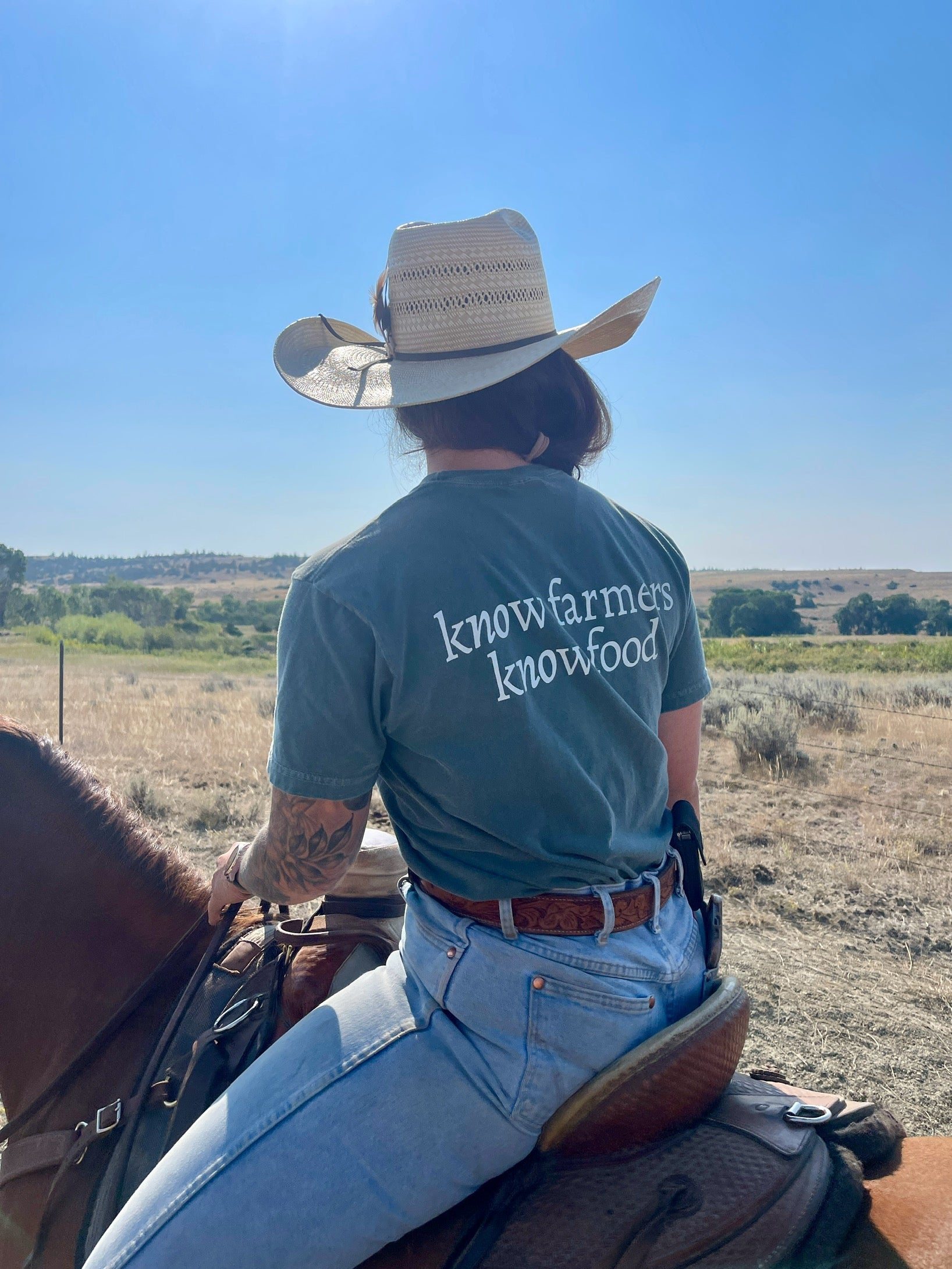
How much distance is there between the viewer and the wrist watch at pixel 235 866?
1.70m

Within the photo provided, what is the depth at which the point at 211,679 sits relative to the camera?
18984 mm

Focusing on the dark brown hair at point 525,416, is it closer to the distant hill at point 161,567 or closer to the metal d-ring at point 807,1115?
the metal d-ring at point 807,1115

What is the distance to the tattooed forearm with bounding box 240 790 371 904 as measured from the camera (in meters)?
1.36

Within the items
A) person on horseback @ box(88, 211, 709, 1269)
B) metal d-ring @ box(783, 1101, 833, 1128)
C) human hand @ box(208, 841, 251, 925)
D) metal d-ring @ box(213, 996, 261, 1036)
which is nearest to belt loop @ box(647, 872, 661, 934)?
person on horseback @ box(88, 211, 709, 1269)

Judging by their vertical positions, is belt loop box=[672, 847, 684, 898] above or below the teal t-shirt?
below

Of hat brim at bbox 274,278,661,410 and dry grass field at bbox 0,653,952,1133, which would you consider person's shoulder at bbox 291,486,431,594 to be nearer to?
hat brim at bbox 274,278,661,410

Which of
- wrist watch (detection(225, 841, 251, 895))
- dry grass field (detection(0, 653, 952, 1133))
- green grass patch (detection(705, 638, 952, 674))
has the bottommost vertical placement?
dry grass field (detection(0, 653, 952, 1133))

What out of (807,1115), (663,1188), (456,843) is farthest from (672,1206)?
(456,843)

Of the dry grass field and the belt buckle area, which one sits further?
the dry grass field

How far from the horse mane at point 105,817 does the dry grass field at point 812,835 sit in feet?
9.40

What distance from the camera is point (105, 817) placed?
80.7 inches

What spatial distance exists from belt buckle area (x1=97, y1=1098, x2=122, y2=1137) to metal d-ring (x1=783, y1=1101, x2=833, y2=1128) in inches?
52.2

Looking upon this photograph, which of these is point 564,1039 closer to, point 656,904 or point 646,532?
point 656,904

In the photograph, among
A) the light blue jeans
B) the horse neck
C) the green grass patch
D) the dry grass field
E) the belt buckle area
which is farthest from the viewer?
the green grass patch
